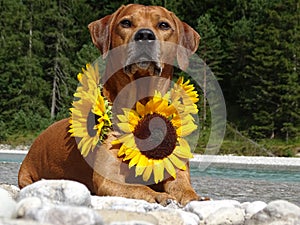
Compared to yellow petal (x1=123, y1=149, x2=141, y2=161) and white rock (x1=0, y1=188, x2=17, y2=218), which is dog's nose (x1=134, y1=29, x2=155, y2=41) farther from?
white rock (x1=0, y1=188, x2=17, y2=218)

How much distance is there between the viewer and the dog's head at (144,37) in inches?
178

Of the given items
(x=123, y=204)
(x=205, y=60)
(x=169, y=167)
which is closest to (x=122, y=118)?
(x=169, y=167)

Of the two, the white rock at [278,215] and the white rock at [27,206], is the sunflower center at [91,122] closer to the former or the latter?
the white rock at [278,215]

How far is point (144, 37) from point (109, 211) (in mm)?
1777

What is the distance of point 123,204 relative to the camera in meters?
3.65

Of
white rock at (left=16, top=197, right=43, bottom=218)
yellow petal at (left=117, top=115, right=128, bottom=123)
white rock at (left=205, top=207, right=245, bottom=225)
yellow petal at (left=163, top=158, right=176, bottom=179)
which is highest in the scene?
yellow petal at (left=117, top=115, right=128, bottom=123)

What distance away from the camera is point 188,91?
193 inches

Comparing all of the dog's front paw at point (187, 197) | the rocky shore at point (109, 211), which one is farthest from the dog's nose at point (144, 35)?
the rocky shore at point (109, 211)

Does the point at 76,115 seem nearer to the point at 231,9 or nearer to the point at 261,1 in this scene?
the point at 261,1

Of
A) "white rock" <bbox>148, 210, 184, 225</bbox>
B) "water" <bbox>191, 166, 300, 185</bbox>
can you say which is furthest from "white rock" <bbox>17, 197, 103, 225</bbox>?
"water" <bbox>191, 166, 300, 185</bbox>

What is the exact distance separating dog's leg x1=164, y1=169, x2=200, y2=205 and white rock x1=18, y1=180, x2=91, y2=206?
105cm

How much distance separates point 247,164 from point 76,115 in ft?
39.4

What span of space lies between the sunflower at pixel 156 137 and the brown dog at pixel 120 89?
3.2 inches

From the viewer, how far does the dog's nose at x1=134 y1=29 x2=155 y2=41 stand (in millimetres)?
4484
